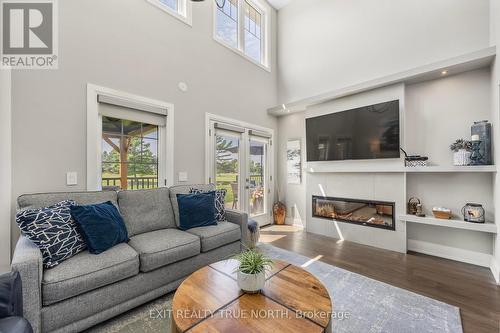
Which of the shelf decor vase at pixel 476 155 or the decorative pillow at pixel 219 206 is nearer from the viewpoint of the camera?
the shelf decor vase at pixel 476 155

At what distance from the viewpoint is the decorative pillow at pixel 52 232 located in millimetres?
1596

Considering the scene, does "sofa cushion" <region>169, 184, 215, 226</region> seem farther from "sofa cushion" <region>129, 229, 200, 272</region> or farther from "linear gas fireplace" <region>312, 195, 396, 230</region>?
"linear gas fireplace" <region>312, 195, 396, 230</region>

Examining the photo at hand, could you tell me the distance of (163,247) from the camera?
206 centimetres

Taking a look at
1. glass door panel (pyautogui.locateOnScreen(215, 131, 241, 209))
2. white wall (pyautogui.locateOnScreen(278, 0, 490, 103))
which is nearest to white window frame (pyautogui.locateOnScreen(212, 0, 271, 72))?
white wall (pyautogui.locateOnScreen(278, 0, 490, 103))

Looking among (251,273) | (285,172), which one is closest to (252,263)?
(251,273)

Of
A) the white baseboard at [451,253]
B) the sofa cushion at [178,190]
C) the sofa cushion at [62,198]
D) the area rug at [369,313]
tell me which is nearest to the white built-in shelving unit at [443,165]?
the white baseboard at [451,253]

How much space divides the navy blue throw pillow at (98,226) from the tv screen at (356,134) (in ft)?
11.4

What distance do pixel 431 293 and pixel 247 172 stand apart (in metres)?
3.12

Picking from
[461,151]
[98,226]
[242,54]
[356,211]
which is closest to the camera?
[98,226]

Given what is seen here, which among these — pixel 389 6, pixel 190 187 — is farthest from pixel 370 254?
pixel 389 6

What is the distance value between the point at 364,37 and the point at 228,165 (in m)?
3.30

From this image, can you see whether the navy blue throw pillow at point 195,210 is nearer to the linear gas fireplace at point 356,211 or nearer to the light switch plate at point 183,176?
the light switch plate at point 183,176

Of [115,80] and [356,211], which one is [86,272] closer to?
[115,80]

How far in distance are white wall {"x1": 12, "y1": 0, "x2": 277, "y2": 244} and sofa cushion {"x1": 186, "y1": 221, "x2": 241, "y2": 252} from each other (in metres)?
1.05
